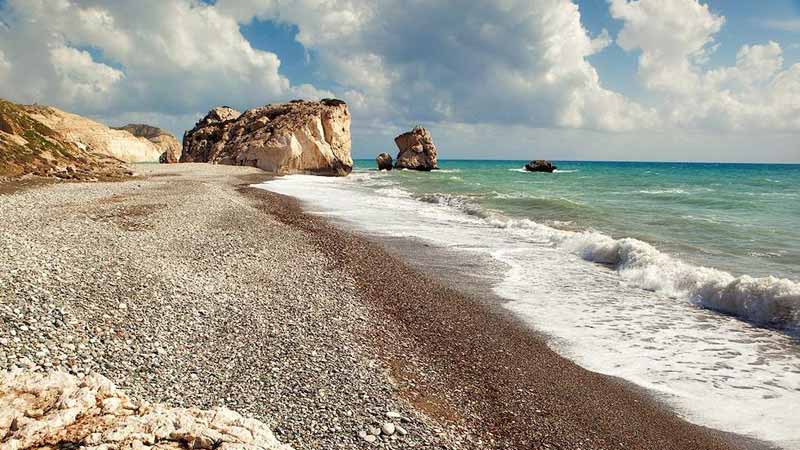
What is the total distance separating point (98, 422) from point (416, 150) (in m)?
97.1

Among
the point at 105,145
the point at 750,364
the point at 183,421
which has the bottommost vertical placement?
the point at 750,364

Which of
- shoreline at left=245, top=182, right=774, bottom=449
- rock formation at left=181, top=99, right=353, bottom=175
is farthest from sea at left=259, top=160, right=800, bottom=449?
rock formation at left=181, top=99, right=353, bottom=175

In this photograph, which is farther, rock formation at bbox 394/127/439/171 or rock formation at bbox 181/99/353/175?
rock formation at bbox 394/127/439/171

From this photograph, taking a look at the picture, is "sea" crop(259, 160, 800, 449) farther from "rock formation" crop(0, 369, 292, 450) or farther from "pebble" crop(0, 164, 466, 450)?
"rock formation" crop(0, 369, 292, 450)

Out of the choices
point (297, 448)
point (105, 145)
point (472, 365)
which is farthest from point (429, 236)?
point (105, 145)

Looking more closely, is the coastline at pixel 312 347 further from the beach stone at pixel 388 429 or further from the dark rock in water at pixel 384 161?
the dark rock in water at pixel 384 161

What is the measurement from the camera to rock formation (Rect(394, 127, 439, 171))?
99938 millimetres

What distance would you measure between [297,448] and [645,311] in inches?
386

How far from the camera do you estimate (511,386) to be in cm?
762

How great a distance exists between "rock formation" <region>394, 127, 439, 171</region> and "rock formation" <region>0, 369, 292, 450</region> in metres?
95.9

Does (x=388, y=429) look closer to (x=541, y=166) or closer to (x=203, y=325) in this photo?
(x=203, y=325)

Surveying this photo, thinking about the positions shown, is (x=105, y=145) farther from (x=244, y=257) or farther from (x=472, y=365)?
(x=472, y=365)

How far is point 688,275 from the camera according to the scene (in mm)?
13953

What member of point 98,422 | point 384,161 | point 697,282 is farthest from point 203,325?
point 384,161
